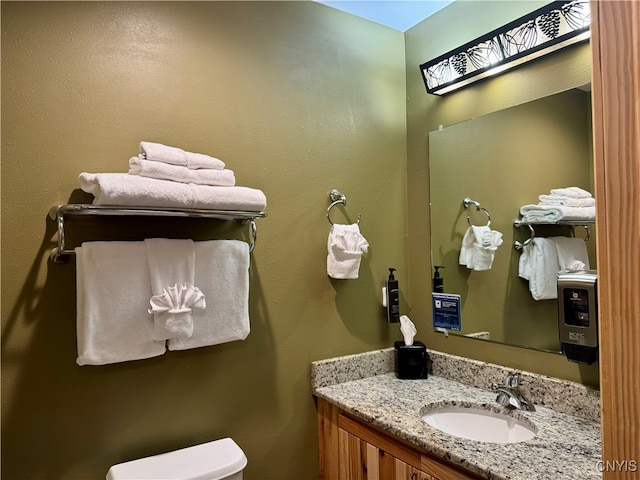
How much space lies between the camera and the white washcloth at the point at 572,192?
1.41m

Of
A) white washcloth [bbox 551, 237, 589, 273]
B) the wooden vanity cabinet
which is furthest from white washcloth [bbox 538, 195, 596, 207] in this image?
the wooden vanity cabinet

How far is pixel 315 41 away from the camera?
1795 millimetres

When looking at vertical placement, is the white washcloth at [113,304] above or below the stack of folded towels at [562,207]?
below

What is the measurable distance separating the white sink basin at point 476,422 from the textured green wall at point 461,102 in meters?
0.22

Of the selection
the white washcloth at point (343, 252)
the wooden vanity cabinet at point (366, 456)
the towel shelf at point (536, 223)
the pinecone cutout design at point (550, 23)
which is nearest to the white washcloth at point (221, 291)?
the white washcloth at point (343, 252)

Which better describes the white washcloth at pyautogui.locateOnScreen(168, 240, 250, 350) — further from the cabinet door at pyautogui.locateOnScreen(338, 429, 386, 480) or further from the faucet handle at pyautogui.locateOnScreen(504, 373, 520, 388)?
the faucet handle at pyautogui.locateOnScreen(504, 373, 520, 388)

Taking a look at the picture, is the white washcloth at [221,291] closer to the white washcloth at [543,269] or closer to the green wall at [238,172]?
the green wall at [238,172]

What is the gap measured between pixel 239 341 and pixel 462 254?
3.34 ft

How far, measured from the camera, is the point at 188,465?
4.28ft

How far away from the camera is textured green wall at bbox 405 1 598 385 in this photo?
146cm

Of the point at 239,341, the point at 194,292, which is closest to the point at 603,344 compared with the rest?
the point at 194,292

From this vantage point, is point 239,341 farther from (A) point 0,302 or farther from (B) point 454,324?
(B) point 454,324

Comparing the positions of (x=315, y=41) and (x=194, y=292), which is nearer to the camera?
(x=194, y=292)

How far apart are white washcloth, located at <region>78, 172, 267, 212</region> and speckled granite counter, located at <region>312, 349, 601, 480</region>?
0.78 meters
